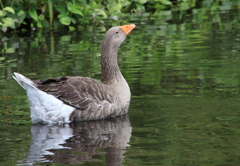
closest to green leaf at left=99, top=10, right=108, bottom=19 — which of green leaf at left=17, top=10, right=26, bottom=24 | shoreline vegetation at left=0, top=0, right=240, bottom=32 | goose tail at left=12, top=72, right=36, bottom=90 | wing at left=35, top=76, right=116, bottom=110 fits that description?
shoreline vegetation at left=0, top=0, right=240, bottom=32

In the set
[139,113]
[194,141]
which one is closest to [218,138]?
[194,141]

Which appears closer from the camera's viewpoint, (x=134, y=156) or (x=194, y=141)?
(x=134, y=156)

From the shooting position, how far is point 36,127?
7.95m

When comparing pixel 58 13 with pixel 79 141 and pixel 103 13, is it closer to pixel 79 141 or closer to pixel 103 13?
pixel 103 13

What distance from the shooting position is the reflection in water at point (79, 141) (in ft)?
20.6

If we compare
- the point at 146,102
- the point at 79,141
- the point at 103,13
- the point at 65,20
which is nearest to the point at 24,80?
the point at 79,141

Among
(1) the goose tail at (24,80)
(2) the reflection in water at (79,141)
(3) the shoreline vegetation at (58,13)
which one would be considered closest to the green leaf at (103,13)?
(3) the shoreline vegetation at (58,13)

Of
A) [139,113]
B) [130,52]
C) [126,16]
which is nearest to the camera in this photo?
[139,113]

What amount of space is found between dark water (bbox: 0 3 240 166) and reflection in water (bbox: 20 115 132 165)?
14 mm

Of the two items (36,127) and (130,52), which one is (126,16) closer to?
(130,52)

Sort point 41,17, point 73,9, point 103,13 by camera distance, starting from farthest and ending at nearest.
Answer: point 103,13
point 41,17
point 73,9

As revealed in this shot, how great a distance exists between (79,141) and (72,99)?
1.21 metres

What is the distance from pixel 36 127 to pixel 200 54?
20.8 feet

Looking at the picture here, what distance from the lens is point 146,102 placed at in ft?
29.6
